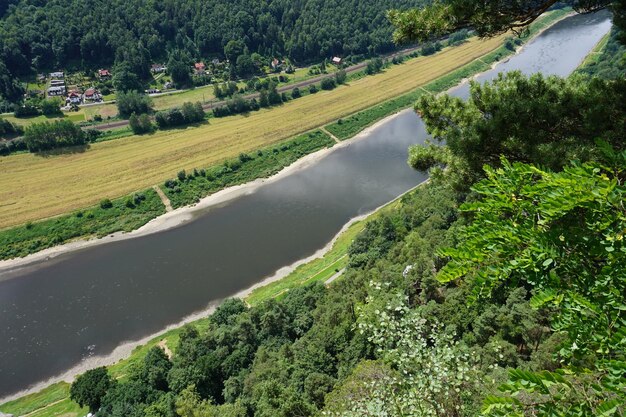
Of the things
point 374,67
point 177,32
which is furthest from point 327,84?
point 177,32

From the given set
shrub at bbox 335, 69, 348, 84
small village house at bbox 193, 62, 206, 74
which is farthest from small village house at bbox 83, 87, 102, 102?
shrub at bbox 335, 69, 348, 84

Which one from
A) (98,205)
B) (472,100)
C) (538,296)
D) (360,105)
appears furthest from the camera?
(360,105)

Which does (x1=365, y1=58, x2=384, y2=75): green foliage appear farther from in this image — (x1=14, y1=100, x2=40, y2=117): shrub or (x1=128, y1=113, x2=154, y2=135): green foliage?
(x1=14, y1=100, x2=40, y2=117): shrub

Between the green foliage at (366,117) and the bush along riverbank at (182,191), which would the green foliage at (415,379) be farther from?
the green foliage at (366,117)

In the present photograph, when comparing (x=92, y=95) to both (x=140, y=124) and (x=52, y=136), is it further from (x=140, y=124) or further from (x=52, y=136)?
(x=52, y=136)

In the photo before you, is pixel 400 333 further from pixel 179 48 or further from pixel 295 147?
pixel 179 48

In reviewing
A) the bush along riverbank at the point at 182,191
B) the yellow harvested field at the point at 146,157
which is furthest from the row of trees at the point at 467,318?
the yellow harvested field at the point at 146,157

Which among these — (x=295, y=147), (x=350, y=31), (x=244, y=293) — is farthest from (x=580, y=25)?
(x=244, y=293)
